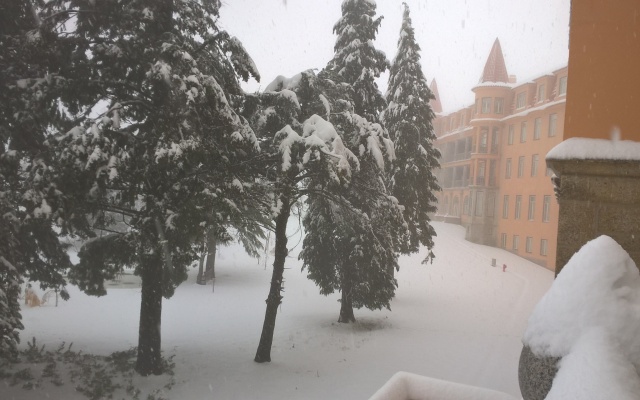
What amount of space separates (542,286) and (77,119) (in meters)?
24.4

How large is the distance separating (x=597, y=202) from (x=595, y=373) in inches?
73.9

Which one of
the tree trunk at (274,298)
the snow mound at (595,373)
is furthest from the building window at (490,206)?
the snow mound at (595,373)

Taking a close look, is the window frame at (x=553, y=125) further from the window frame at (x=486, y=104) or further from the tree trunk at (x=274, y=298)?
the tree trunk at (x=274, y=298)

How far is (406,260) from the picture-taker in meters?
31.7

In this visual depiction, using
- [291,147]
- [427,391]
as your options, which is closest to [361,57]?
[291,147]

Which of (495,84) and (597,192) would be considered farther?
(495,84)

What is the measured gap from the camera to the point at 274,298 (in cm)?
1283

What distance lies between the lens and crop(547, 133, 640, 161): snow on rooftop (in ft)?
12.1

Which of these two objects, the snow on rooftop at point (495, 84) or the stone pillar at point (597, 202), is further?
the snow on rooftop at point (495, 84)

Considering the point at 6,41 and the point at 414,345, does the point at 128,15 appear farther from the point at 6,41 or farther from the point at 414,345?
the point at 414,345

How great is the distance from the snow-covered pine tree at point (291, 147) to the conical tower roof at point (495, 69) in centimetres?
2845

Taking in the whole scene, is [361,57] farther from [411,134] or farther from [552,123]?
[552,123]

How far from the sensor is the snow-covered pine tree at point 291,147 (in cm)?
1058

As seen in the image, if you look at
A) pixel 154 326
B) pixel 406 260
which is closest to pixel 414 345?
pixel 154 326
